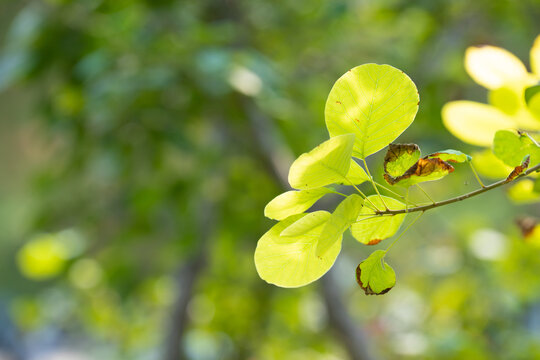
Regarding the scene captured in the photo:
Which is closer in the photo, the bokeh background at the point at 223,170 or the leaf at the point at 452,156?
the leaf at the point at 452,156

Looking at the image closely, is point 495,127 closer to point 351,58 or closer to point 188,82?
point 188,82

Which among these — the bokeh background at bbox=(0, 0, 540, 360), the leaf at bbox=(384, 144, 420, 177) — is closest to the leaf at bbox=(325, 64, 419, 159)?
the leaf at bbox=(384, 144, 420, 177)

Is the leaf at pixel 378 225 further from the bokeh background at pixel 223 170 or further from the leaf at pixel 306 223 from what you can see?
the bokeh background at pixel 223 170

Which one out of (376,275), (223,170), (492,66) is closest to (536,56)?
(492,66)

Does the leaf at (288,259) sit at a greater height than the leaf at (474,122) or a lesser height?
greater

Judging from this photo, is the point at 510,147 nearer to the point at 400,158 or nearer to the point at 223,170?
the point at 400,158

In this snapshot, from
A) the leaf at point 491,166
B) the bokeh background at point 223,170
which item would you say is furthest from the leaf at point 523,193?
the bokeh background at point 223,170

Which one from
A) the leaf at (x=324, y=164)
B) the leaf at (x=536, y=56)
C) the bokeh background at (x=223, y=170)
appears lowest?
the bokeh background at (x=223, y=170)
